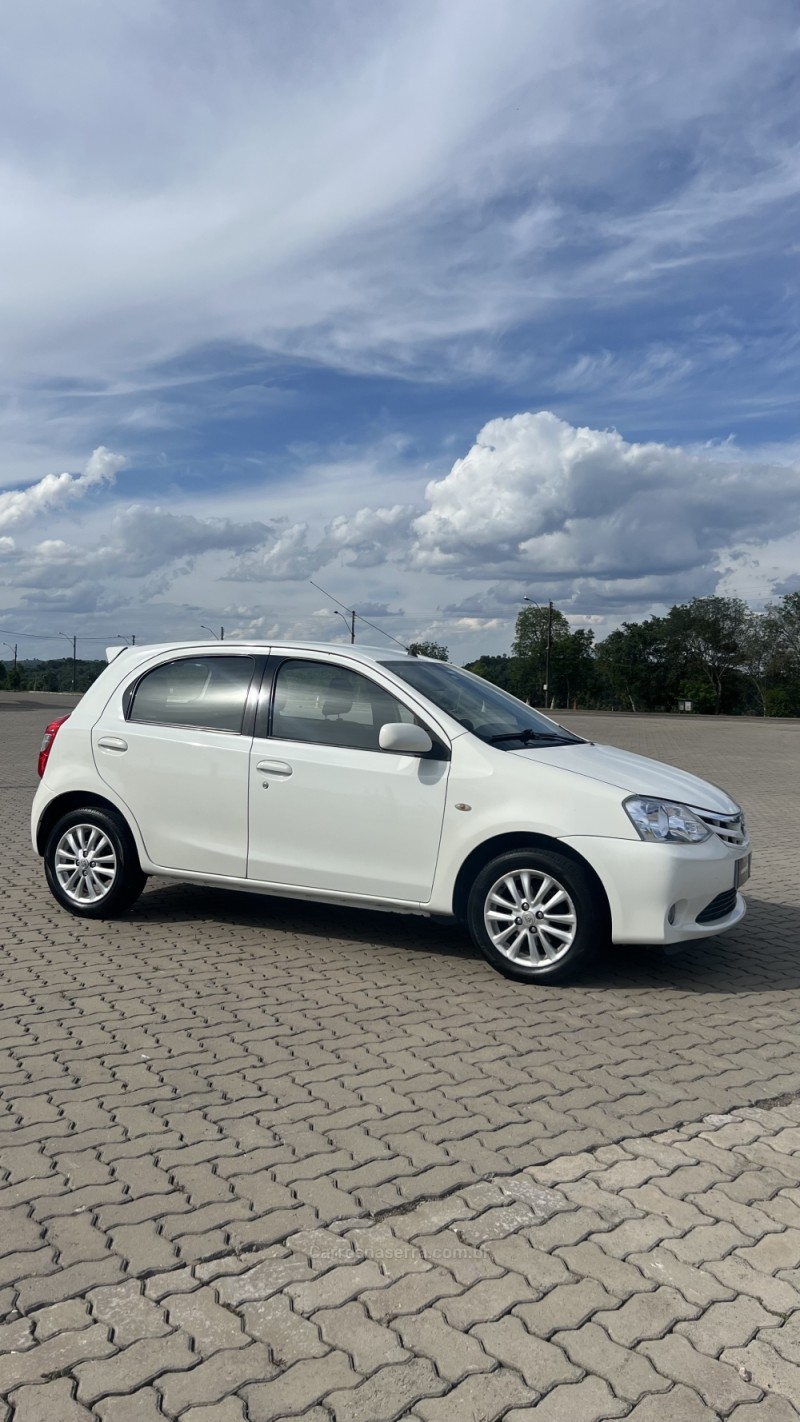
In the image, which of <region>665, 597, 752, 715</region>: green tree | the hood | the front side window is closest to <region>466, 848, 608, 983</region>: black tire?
the hood

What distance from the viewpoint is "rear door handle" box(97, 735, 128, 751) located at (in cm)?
679

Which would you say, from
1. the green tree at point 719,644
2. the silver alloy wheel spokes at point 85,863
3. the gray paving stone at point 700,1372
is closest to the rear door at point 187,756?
the silver alloy wheel spokes at point 85,863

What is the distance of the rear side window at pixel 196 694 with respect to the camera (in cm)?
663

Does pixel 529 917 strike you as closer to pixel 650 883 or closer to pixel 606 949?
pixel 650 883

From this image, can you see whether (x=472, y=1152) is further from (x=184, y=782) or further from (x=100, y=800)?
(x=100, y=800)

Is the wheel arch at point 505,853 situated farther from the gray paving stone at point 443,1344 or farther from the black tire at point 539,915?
the gray paving stone at point 443,1344

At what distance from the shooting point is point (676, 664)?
9512 centimetres

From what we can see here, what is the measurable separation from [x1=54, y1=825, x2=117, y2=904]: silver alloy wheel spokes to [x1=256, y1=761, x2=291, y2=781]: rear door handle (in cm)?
117

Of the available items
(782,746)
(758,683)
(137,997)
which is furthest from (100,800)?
(758,683)

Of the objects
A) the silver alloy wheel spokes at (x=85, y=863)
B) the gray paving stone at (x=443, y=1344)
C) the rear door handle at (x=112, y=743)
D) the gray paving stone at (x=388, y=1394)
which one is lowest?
the gray paving stone at (x=388, y=1394)

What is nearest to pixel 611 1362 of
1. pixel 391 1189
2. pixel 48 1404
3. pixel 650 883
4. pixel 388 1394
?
pixel 388 1394

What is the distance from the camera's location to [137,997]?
5414mm

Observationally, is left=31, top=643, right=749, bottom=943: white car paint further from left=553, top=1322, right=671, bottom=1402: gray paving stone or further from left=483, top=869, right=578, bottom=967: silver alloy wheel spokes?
left=553, top=1322, right=671, bottom=1402: gray paving stone

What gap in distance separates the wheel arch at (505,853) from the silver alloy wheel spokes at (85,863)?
2223 mm
